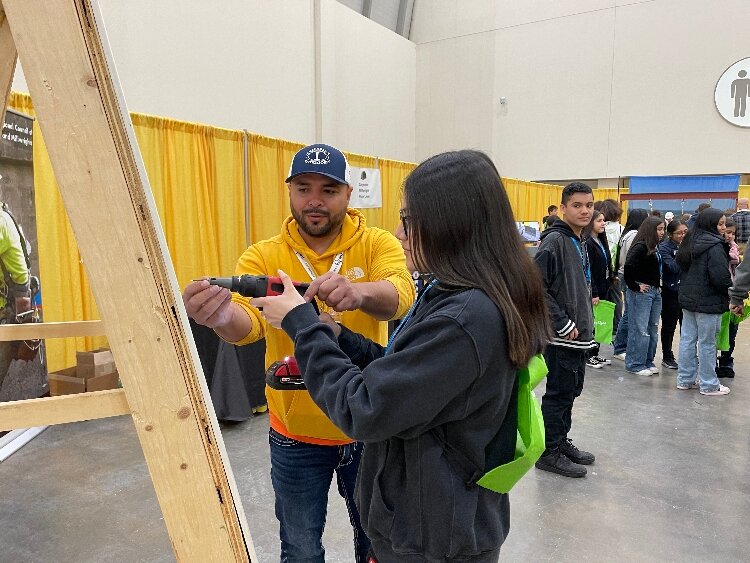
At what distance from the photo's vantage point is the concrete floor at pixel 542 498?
2.35 m

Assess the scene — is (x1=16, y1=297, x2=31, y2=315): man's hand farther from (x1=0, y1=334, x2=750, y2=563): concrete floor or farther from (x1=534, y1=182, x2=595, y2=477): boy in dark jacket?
(x1=534, y1=182, x2=595, y2=477): boy in dark jacket

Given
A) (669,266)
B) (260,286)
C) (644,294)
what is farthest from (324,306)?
(669,266)

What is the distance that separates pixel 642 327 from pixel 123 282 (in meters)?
5.11

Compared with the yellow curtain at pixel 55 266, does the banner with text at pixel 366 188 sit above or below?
above

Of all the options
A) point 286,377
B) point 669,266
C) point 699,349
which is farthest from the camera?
point 669,266

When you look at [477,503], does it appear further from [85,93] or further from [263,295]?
[85,93]

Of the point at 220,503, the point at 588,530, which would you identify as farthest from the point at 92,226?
the point at 588,530

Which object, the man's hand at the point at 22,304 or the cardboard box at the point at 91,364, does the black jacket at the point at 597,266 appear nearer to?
the cardboard box at the point at 91,364

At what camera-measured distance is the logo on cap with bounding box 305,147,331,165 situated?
1.52m

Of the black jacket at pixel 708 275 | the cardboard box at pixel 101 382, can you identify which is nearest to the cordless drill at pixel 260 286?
the cardboard box at pixel 101 382

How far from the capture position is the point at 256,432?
3.62 metres

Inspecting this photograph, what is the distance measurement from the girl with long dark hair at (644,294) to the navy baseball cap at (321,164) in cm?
384

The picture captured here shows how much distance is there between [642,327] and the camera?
4922 mm

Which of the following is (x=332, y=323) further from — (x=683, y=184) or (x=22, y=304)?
(x=683, y=184)
